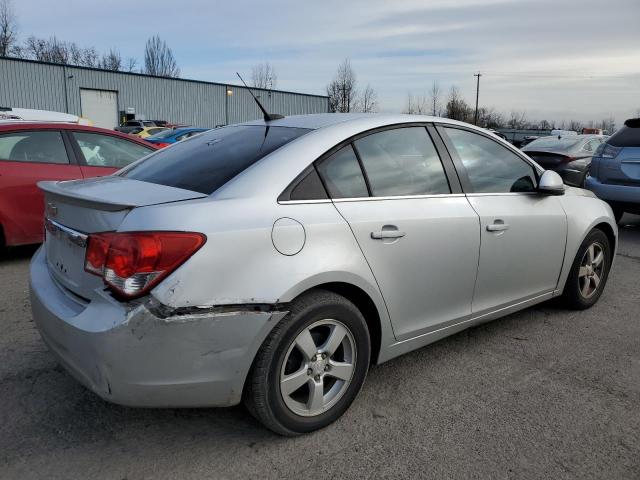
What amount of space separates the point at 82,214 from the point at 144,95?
4235 centimetres

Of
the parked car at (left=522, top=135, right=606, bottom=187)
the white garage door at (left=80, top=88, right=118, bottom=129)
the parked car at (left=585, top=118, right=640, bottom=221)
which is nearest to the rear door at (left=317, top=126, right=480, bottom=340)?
the parked car at (left=585, top=118, right=640, bottom=221)

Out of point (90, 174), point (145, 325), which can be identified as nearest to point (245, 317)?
point (145, 325)

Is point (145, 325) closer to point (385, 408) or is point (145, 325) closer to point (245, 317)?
point (245, 317)

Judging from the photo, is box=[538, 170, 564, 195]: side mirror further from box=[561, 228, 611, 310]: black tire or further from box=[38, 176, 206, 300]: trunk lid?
box=[38, 176, 206, 300]: trunk lid

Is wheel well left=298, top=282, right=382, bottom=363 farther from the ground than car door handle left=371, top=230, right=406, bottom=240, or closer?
closer

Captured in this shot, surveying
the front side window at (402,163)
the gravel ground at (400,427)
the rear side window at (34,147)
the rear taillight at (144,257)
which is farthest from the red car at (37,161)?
the front side window at (402,163)

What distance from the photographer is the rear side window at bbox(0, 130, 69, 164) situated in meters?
5.55

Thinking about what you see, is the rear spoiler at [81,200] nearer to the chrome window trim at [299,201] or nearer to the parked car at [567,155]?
the chrome window trim at [299,201]

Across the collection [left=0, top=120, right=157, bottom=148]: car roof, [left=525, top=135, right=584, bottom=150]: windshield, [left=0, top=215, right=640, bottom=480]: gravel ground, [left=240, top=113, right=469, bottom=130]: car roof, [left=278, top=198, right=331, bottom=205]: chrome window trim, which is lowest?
[left=0, top=215, right=640, bottom=480]: gravel ground

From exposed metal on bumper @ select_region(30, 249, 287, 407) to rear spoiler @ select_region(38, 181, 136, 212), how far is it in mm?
370

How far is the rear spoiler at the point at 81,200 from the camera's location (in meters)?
2.27

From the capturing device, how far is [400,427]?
8.79 ft

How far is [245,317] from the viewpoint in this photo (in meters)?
2.23

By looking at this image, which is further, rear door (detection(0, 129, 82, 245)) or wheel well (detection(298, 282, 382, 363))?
rear door (detection(0, 129, 82, 245))
